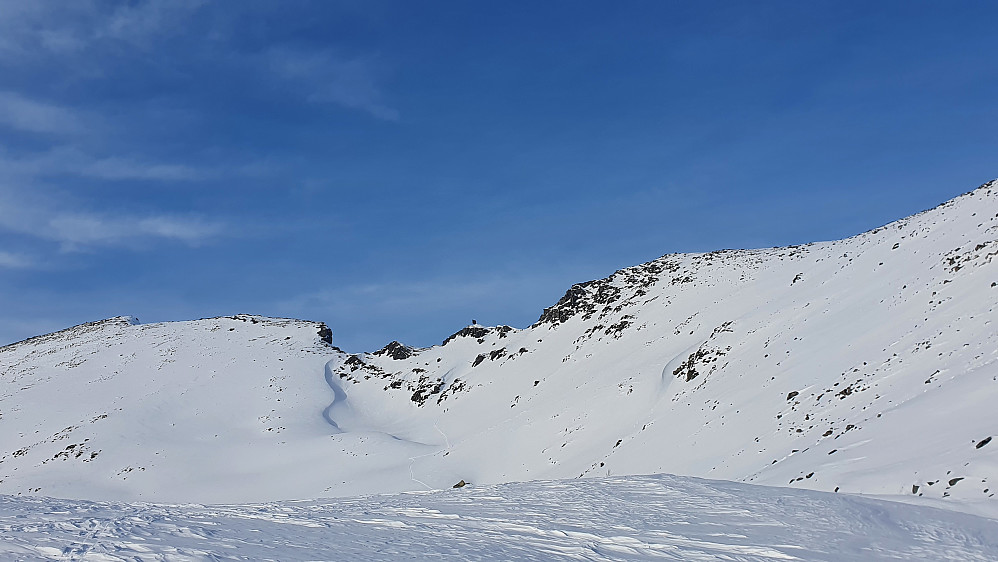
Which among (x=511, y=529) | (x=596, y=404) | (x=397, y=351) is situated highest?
(x=397, y=351)

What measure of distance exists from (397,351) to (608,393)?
33.2 metres

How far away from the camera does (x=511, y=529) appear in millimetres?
10844

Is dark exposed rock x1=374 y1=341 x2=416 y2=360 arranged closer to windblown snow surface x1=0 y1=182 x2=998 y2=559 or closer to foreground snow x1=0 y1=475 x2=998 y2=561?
windblown snow surface x1=0 y1=182 x2=998 y2=559

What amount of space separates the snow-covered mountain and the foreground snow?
3.24 metres

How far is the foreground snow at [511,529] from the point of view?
28.1 ft

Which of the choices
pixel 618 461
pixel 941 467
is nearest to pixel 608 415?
pixel 618 461

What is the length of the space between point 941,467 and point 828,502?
380 cm

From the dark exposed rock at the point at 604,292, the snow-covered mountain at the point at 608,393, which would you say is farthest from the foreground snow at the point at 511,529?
the dark exposed rock at the point at 604,292

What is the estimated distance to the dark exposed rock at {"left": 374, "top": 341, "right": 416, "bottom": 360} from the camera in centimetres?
6912

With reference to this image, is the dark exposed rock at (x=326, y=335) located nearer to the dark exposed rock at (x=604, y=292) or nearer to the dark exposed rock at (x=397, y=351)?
the dark exposed rock at (x=397, y=351)

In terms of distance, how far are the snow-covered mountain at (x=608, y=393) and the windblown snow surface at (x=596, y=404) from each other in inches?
6.7

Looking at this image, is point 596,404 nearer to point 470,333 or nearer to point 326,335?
point 470,333

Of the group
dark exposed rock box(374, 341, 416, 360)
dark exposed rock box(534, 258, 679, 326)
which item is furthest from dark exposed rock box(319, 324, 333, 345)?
dark exposed rock box(534, 258, 679, 326)

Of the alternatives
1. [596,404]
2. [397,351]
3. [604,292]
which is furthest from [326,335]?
[596,404]
